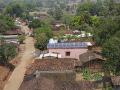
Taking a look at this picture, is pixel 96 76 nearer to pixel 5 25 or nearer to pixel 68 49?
pixel 68 49

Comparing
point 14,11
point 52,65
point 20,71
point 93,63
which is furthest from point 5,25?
point 14,11

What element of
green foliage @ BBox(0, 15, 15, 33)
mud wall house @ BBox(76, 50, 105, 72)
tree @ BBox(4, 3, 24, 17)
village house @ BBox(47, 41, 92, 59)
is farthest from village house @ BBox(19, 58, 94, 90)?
tree @ BBox(4, 3, 24, 17)

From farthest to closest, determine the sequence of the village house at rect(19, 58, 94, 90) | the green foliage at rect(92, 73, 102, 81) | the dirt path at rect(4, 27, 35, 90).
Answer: the green foliage at rect(92, 73, 102, 81), the dirt path at rect(4, 27, 35, 90), the village house at rect(19, 58, 94, 90)

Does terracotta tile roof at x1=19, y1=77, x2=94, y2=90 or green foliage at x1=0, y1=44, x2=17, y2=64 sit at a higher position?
terracotta tile roof at x1=19, y1=77, x2=94, y2=90

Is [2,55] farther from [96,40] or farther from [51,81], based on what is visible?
[96,40]

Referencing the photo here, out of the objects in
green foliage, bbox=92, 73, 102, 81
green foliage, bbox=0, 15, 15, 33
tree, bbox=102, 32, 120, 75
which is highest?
tree, bbox=102, 32, 120, 75

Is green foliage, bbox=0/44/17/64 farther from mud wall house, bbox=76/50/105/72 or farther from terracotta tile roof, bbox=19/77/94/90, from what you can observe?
terracotta tile roof, bbox=19/77/94/90
